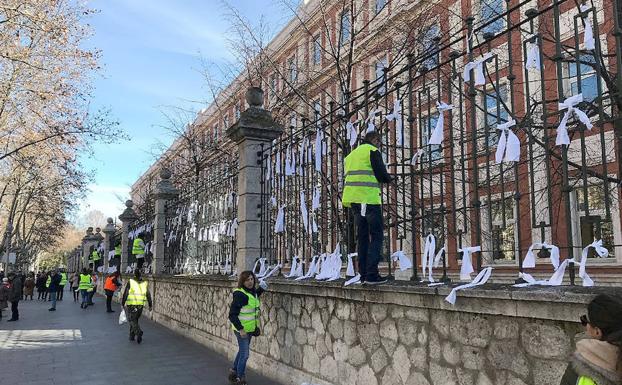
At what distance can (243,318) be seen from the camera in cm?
696

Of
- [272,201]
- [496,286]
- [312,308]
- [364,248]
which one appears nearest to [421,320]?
[496,286]

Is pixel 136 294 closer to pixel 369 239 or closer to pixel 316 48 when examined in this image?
pixel 369 239

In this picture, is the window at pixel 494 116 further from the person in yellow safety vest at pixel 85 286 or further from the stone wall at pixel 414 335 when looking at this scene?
the person in yellow safety vest at pixel 85 286

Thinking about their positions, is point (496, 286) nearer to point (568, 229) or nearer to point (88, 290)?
point (568, 229)

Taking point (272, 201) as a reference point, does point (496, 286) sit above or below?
below

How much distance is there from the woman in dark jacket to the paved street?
17.9ft

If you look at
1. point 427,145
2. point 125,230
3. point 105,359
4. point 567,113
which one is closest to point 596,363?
point 567,113

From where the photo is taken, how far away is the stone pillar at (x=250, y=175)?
27.6 feet

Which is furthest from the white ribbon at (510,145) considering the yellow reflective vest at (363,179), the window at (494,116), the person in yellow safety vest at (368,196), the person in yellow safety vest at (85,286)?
the person in yellow safety vest at (85,286)

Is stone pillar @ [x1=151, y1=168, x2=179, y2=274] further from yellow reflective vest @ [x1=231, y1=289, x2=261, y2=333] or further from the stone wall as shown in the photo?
yellow reflective vest @ [x1=231, y1=289, x2=261, y2=333]

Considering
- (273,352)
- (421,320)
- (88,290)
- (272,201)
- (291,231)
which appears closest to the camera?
(421,320)

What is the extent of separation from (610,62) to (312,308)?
256 inches

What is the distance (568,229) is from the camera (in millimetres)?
3572

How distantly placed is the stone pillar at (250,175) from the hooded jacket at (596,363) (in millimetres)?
6502
